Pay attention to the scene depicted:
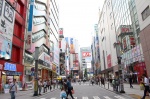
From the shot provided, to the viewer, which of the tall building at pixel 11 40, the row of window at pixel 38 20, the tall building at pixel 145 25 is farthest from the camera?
the row of window at pixel 38 20

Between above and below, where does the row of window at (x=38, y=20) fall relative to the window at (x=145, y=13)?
above

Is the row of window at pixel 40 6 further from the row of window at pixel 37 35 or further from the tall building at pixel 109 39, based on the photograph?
the tall building at pixel 109 39

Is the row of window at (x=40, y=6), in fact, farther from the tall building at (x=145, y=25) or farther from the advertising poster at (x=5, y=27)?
the tall building at (x=145, y=25)

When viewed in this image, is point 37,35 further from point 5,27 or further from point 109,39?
point 109,39

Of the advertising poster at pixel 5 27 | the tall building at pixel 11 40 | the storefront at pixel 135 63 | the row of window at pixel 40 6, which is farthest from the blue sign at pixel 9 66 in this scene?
the row of window at pixel 40 6

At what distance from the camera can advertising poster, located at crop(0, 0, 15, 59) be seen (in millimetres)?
21500

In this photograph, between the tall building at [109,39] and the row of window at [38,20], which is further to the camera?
the tall building at [109,39]

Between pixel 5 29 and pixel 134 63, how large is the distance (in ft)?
79.7

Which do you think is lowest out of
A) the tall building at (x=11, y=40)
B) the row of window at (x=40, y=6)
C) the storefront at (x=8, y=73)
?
the storefront at (x=8, y=73)

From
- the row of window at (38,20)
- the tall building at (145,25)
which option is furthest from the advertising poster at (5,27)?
the tall building at (145,25)

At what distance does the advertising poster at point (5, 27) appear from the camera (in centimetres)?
2150

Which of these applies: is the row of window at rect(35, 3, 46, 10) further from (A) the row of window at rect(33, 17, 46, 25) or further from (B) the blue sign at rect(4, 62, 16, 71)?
(B) the blue sign at rect(4, 62, 16, 71)

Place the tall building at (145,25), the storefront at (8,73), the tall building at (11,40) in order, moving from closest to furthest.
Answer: the tall building at (11,40)
the storefront at (8,73)
the tall building at (145,25)

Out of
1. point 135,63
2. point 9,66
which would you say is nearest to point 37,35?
point 9,66
